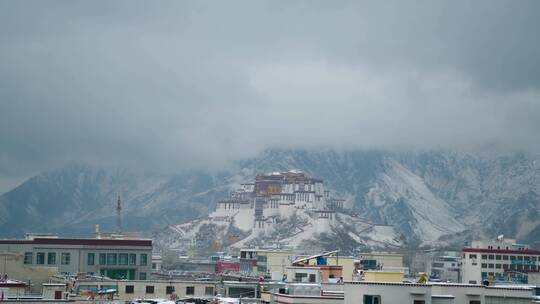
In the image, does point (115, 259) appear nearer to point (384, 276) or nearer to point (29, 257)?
point (29, 257)

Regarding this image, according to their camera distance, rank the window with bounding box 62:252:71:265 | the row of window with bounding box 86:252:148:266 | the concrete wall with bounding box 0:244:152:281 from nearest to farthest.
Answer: the concrete wall with bounding box 0:244:152:281 → the window with bounding box 62:252:71:265 → the row of window with bounding box 86:252:148:266

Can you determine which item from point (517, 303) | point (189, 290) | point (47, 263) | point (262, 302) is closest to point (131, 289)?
point (189, 290)

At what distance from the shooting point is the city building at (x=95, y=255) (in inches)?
5812

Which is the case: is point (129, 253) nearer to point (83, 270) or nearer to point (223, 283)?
point (83, 270)

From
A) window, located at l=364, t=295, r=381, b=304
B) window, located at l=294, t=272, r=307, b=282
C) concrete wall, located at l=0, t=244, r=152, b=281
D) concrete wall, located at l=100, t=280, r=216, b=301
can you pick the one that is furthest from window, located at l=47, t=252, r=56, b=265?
window, located at l=364, t=295, r=381, b=304

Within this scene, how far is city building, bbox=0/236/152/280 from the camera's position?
148 metres

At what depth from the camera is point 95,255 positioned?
490 ft

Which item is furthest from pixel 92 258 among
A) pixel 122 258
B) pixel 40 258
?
pixel 40 258

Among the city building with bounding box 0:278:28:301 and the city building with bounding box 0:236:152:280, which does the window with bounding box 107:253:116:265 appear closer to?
the city building with bounding box 0:236:152:280

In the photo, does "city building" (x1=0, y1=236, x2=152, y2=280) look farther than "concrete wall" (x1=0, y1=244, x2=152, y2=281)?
Yes

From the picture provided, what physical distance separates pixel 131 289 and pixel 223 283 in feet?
25.5

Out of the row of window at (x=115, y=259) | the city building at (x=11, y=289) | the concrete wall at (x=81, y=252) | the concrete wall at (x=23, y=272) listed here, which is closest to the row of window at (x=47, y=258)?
the concrete wall at (x=81, y=252)

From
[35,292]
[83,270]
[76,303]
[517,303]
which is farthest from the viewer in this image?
[83,270]

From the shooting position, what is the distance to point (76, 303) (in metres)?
70.5
